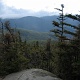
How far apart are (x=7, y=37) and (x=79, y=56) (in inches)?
425

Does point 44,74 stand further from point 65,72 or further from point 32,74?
point 65,72

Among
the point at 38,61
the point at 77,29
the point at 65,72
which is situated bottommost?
the point at 38,61

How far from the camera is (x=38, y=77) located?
14.5 m

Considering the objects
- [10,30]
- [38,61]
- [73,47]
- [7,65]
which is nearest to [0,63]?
[7,65]

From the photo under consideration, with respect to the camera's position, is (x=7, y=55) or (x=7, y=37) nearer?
(x=7, y=55)

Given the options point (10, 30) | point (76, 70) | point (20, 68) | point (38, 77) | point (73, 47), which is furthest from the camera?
point (10, 30)

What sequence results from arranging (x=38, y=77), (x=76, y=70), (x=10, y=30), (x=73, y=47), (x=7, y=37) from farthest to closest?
(x=10, y=30) → (x=7, y=37) → (x=73, y=47) → (x=76, y=70) → (x=38, y=77)

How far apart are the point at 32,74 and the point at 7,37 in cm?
1138

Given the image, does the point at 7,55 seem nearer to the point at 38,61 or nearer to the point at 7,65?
the point at 7,65

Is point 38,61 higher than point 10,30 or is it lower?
lower

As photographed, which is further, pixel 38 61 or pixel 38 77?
pixel 38 61

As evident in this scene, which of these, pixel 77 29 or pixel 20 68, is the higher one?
pixel 77 29

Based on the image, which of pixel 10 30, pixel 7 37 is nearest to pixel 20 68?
pixel 7 37

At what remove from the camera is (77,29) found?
18.3m
